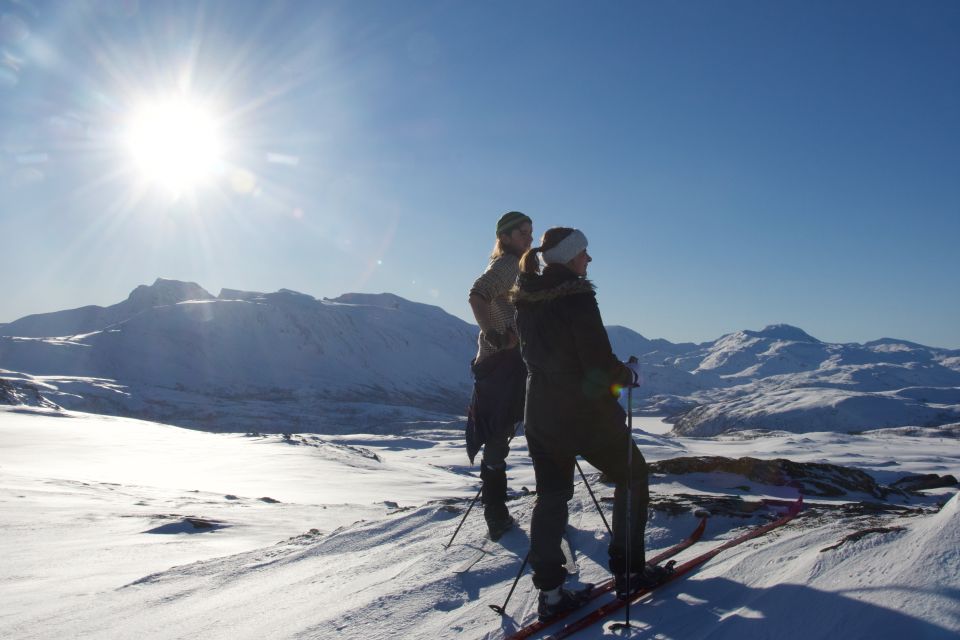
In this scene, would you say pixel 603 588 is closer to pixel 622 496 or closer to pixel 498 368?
pixel 622 496

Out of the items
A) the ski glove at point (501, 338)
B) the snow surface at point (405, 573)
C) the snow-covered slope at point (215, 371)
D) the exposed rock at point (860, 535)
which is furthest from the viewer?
the snow-covered slope at point (215, 371)

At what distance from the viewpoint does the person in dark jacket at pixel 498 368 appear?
15.7 feet

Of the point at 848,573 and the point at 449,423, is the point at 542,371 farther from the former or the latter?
the point at 449,423

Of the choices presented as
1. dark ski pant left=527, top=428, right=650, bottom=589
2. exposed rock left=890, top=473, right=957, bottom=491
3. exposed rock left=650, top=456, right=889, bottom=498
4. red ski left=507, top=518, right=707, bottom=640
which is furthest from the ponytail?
exposed rock left=890, top=473, right=957, bottom=491

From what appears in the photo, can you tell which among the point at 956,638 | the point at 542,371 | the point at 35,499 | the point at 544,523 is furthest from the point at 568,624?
the point at 35,499

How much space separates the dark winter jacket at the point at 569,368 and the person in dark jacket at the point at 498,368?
1.32m

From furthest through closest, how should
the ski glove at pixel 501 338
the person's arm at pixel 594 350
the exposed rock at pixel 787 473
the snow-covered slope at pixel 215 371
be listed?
the snow-covered slope at pixel 215 371 < the exposed rock at pixel 787 473 < the ski glove at pixel 501 338 < the person's arm at pixel 594 350

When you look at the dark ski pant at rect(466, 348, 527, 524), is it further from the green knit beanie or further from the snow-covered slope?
the snow-covered slope

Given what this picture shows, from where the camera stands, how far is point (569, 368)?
129 inches

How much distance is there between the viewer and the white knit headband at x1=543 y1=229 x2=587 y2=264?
344 cm

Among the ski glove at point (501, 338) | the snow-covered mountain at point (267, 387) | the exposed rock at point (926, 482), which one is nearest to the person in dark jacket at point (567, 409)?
the ski glove at point (501, 338)

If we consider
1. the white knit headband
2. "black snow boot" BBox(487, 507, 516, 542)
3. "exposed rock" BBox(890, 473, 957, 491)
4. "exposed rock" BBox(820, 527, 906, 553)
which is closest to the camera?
"exposed rock" BBox(820, 527, 906, 553)

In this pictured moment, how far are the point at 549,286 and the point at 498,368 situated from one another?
1.77 metres

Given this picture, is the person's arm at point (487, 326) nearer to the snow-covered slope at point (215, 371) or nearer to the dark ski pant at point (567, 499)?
the dark ski pant at point (567, 499)
